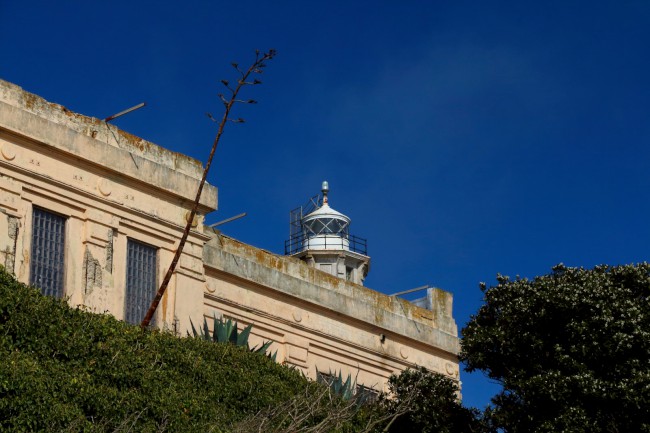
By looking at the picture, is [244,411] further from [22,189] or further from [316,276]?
[316,276]

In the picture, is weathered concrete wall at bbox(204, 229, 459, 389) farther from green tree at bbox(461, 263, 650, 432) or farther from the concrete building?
green tree at bbox(461, 263, 650, 432)

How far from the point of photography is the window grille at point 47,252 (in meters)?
25.5

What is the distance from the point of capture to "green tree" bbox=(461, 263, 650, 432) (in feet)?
80.0

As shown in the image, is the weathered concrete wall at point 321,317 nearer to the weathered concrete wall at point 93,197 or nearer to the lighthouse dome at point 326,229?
the weathered concrete wall at point 93,197

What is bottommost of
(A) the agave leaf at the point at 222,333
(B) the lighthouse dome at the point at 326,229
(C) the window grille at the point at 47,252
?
(A) the agave leaf at the point at 222,333

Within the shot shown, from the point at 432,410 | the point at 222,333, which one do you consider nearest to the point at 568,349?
the point at 432,410

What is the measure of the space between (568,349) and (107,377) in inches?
334

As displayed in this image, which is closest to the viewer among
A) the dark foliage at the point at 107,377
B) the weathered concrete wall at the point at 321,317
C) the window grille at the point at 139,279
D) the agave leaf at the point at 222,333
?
the dark foliage at the point at 107,377

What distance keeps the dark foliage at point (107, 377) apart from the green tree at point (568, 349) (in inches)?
164

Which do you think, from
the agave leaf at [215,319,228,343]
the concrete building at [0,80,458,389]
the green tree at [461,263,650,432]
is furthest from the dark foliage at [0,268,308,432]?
the green tree at [461,263,650,432]

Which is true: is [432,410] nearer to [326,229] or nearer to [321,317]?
[321,317]

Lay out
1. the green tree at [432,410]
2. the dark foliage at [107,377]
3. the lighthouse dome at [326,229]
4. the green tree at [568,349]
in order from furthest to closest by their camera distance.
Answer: the lighthouse dome at [326,229] → the green tree at [432,410] → the green tree at [568,349] → the dark foliage at [107,377]

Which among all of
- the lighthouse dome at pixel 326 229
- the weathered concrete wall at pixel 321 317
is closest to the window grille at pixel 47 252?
the weathered concrete wall at pixel 321 317

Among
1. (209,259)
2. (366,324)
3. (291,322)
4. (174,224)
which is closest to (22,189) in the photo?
(174,224)
